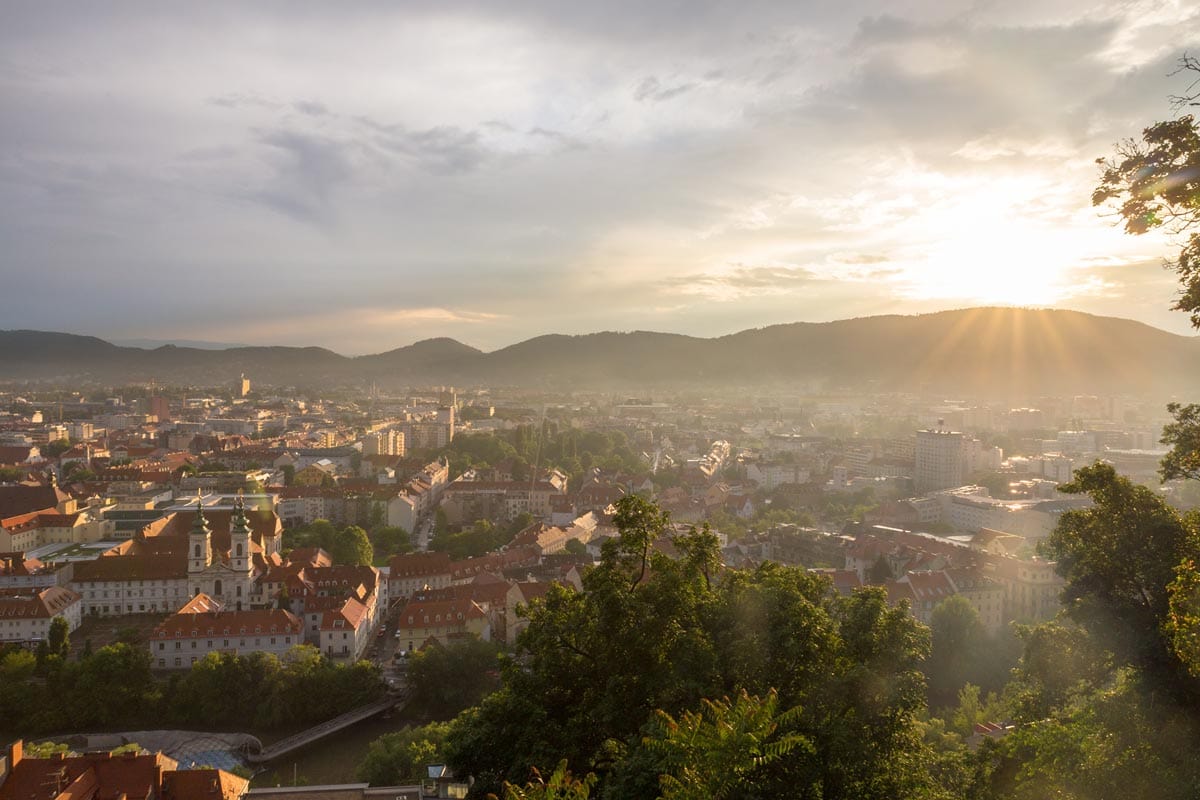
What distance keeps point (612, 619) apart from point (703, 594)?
3.84ft

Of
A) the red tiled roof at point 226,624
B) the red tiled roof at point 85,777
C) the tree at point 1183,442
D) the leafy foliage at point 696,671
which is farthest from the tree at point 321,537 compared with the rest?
the tree at point 1183,442

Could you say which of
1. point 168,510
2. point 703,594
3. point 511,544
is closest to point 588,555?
point 511,544

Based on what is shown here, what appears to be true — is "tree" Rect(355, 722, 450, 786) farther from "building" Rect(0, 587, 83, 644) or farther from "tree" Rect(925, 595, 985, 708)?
"building" Rect(0, 587, 83, 644)

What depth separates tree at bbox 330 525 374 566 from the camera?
1302 inches

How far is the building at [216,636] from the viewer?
23500mm

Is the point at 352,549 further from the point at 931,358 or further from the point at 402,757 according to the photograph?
the point at 931,358

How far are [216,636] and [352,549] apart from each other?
10107 mm

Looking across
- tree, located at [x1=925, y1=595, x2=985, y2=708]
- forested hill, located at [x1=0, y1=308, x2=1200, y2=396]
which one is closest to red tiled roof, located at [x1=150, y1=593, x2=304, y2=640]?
tree, located at [x1=925, y1=595, x2=985, y2=708]

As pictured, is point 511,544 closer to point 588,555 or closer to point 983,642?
point 588,555

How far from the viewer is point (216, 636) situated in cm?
2358

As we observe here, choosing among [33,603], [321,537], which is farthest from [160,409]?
[33,603]

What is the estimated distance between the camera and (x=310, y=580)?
2791 centimetres

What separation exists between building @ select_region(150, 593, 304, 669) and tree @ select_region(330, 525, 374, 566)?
8.47m

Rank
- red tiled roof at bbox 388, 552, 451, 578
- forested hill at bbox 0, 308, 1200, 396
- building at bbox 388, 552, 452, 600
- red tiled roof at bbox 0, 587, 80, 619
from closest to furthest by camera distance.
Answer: red tiled roof at bbox 0, 587, 80, 619 → building at bbox 388, 552, 452, 600 → red tiled roof at bbox 388, 552, 451, 578 → forested hill at bbox 0, 308, 1200, 396
